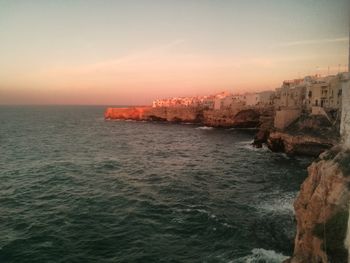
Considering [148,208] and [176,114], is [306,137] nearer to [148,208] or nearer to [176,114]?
[148,208]

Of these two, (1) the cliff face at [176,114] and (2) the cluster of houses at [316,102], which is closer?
(2) the cluster of houses at [316,102]

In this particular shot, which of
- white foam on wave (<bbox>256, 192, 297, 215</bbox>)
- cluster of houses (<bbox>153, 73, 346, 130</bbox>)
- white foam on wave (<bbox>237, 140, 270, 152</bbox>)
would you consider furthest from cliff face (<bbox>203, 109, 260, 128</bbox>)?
white foam on wave (<bbox>256, 192, 297, 215</bbox>)

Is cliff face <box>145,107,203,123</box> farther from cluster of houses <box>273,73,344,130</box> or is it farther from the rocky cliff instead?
the rocky cliff

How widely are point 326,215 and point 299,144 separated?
32368 millimetres

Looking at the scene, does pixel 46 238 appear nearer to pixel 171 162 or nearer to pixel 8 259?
pixel 8 259

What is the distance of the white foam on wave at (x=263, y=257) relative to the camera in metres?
15.5

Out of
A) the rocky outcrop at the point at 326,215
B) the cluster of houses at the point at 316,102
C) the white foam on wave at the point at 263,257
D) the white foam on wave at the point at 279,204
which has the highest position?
the cluster of houses at the point at 316,102

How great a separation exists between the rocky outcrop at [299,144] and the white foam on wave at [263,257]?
→ 24.1m

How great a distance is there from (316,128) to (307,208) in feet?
105

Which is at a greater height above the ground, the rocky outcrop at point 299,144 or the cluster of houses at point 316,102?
the cluster of houses at point 316,102

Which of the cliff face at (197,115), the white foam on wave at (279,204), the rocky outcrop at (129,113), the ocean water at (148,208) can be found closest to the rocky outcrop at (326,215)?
the ocean water at (148,208)

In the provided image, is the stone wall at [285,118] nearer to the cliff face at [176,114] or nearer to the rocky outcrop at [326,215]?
the rocky outcrop at [326,215]

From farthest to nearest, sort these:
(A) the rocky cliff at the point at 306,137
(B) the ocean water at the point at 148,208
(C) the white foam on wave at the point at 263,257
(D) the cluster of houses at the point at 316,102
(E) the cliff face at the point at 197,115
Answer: (E) the cliff face at the point at 197,115
(D) the cluster of houses at the point at 316,102
(A) the rocky cliff at the point at 306,137
(B) the ocean water at the point at 148,208
(C) the white foam on wave at the point at 263,257

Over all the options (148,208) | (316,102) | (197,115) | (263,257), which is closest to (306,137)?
(316,102)
